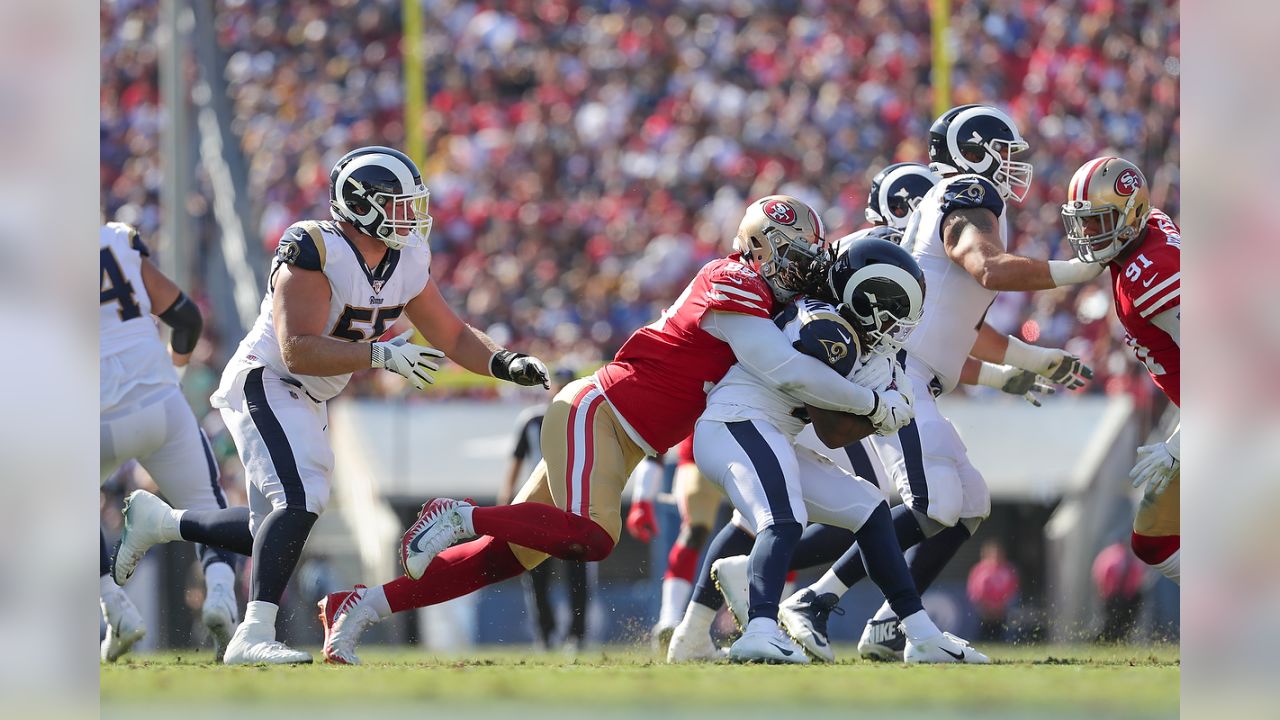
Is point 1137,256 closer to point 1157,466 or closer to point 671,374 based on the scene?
point 1157,466

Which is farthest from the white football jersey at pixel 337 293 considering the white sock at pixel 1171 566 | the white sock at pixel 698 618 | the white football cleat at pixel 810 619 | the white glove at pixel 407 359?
the white sock at pixel 1171 566

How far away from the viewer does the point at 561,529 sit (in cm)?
508

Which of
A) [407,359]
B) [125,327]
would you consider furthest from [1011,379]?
[125,327]

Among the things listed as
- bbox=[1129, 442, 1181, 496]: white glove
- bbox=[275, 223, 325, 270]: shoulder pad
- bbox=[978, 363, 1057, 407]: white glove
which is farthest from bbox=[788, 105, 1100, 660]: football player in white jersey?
bbox=[275, 223, 325, 270]: shoulder pad

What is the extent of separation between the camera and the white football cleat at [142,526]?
18.2ft

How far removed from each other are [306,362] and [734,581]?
5.27 ft

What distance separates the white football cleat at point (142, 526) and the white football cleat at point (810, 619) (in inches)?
83.7

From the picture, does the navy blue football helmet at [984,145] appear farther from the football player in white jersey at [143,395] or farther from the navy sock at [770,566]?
the football player in white jersey at [143,395]

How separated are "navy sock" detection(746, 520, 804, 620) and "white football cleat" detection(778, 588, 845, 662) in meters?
0.61

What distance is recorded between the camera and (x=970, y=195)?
5.80 m

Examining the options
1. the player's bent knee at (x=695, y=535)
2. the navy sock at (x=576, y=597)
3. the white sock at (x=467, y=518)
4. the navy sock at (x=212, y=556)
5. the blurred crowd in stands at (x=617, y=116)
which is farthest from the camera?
the blurred crowd in stands at (x=617, y=116)

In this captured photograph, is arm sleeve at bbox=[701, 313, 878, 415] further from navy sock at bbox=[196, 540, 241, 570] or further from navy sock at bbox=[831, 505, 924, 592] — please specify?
navy sock at bbox=[196, 540, 241, 570]

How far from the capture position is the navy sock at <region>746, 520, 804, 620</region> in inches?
195
